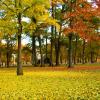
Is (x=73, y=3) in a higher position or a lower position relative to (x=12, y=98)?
higher

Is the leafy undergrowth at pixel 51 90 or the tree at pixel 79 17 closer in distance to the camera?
the leafy undergrowth at pixel 51 90

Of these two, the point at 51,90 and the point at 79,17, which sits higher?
the point at 79,17

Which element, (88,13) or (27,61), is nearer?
(88,13)

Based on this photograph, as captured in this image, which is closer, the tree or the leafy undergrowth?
the leafy undergrowth

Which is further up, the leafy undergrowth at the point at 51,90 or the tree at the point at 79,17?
the tree at the point at 79,17

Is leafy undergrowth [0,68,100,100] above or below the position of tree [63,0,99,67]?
below

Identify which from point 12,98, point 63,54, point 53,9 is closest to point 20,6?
point 12,98

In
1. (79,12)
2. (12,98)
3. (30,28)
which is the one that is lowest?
(12,98)

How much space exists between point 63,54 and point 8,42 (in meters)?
24.8

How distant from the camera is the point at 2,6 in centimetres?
3284

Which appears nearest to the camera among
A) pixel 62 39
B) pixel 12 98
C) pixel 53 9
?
pixel 12 98

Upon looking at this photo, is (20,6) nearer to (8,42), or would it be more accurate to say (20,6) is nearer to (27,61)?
(8,42)

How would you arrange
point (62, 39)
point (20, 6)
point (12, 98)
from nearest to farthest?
point (12, 98), point (20, 6), point (62, 39)

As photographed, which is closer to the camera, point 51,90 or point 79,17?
point 51,90
